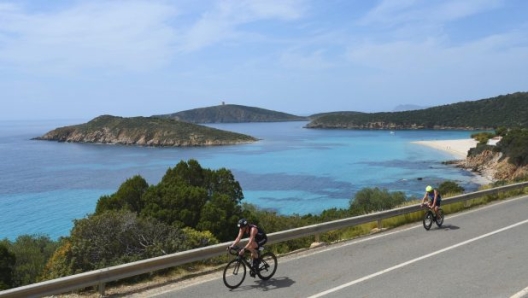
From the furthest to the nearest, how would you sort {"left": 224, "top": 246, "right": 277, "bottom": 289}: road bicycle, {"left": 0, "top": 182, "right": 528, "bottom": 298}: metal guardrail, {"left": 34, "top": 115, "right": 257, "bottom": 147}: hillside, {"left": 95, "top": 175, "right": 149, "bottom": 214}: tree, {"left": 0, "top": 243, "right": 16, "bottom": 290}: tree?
{"left": 34, "top": 115, "right": 257, "bottom": 147}: hillside
{"left": 95, "top": 175, "right": 149, "bottom": 214}: tree
{"left": 0, "top": 243, "right": 16, "bottom": 290}: tree
{"left": 224, "top": 246, "right": 277, "bottom": 289}: road bicycle
{"left": 0, "top": 182, "right": 528, "bottom": 298}: metal guardrail

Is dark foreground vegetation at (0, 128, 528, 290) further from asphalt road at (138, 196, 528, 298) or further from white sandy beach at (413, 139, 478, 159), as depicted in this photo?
white sandy beach at (413, 139, 478, 159)

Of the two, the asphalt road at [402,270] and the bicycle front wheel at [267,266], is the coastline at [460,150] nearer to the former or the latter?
the asphalt road at [402,270]

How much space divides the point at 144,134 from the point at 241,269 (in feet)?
504

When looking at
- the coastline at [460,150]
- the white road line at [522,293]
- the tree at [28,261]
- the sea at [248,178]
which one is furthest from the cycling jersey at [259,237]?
the coastline at [460,150]

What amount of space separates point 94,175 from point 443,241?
247 ft

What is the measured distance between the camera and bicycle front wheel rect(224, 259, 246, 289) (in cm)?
812

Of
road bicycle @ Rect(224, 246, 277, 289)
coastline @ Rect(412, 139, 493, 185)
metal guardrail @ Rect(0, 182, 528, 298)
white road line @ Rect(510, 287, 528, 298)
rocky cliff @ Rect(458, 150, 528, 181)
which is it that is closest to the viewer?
metal guardrail @ Rect(0, 182, 528, 298)

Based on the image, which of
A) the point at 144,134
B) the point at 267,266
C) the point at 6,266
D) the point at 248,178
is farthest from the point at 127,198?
the point at 144,134

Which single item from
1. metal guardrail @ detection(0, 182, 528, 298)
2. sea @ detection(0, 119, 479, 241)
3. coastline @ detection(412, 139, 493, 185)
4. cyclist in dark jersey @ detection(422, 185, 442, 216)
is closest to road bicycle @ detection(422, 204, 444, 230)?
cyclist in dark jersey @ detection(422, 185, 442, 216)

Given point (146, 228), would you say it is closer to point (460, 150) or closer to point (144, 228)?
point (144, 228)

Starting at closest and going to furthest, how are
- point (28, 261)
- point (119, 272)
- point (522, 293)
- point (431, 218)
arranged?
1. point (522, 293)
2. point (119, 272)
3. point (431, 218)
4. point (28, 261)

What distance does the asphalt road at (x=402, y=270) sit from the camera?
7.77 metres

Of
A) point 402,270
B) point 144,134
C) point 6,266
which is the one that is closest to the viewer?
point 402,270

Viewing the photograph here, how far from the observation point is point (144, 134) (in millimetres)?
157000
